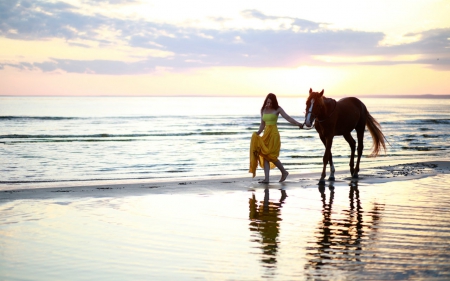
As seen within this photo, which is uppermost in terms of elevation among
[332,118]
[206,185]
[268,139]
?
[332,118]

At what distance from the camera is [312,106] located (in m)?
10.8

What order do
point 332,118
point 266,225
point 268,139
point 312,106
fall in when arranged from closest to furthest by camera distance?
point 266,225 < point 312,106 < point 268,139 < point 332,118

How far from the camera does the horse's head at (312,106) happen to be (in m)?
10.6

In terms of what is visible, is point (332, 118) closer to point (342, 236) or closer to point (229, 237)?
point (342, 236)

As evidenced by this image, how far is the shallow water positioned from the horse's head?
166 cm

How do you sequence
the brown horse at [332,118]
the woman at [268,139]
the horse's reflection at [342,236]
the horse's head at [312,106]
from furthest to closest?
the woman at [268,139], the brown horse at [332,118], the horse's head at [312,106], the horse's reflection at [342,236]

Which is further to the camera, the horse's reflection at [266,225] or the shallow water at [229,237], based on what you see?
the horse's reflection at [266,225]

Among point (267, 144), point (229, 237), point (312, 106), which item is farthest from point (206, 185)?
point (229, 237)

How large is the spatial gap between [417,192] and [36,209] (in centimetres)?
672

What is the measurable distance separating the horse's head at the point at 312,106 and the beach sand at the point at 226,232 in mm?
1407

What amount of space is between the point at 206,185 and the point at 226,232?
15.0 ft

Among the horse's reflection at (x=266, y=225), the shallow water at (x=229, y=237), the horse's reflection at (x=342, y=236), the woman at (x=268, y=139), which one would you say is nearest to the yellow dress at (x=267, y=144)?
the woman at (x=268, y=139)

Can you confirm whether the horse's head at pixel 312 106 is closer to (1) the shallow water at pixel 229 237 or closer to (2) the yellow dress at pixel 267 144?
(2) the yellow dress at pixel 267 144

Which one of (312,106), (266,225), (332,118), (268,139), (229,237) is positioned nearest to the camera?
(229,237)
